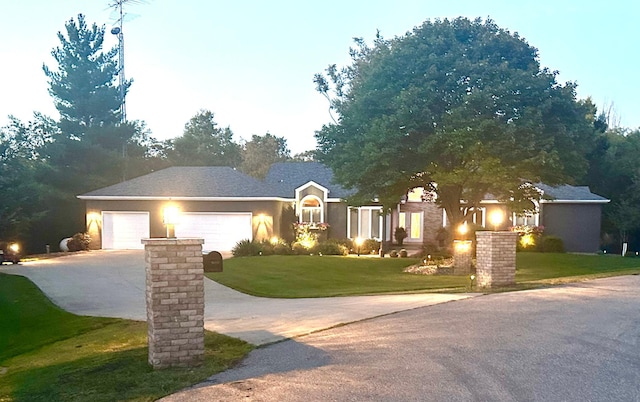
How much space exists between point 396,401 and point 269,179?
30.4 meters

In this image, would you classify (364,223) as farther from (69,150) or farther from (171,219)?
(171,219)

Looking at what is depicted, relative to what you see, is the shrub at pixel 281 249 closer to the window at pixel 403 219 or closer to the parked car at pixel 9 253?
the window at pixel 403 219

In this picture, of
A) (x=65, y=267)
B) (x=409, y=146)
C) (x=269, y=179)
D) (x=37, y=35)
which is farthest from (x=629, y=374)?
(x=37, y=35)

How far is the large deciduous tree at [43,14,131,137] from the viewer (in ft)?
129

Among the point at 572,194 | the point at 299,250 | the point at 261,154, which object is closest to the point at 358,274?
the point at 299,250

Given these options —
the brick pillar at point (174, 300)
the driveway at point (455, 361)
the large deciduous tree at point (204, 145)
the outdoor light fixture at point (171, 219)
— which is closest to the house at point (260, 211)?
the driveway at point (455, 361)

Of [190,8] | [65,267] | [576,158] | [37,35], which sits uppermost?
[37,35]

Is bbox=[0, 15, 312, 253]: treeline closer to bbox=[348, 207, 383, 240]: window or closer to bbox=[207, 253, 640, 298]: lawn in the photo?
bbox=[207, 253, 640, 298]: lawn

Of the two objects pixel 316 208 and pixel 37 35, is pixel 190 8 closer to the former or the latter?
pixel 316 208

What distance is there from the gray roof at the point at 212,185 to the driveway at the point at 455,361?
19.4 metres

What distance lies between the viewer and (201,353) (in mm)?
7086

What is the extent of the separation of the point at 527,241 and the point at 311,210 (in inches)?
447

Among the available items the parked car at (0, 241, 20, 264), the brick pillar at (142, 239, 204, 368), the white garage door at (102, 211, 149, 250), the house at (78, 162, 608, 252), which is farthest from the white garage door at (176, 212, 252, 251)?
the brick pillar at (142, 239, 204, 368)

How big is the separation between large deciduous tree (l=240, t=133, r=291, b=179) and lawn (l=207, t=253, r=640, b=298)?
121 ft
